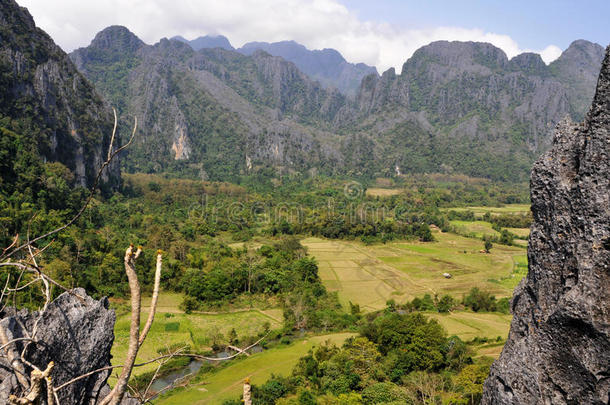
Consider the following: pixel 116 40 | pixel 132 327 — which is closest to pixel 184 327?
pixel 132 327

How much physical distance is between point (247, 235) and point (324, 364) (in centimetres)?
3102

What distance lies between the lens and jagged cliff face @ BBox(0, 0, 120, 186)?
4509 cm

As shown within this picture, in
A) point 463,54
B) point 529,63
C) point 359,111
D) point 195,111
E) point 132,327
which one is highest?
point 463,54

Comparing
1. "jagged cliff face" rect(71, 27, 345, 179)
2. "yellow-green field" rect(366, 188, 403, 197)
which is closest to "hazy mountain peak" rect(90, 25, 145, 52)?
"jagged cliff face" rect(71, 27, 345, 179)

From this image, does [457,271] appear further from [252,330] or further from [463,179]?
[463,179]

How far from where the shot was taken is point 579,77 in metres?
170

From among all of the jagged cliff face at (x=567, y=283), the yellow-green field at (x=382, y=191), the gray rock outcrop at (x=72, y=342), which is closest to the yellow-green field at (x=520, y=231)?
the yellow-green field at (x=382, y=191)

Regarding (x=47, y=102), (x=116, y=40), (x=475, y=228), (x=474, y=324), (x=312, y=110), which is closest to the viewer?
(x=474, y=324)

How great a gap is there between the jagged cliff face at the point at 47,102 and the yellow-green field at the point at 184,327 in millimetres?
29611

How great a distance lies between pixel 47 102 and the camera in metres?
51.2

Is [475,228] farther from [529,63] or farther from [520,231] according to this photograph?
[529,63]

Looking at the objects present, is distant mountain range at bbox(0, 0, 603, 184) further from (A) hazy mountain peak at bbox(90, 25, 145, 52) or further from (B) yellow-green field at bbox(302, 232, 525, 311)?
(B) yellow-green field at bbox(302, 232, 525, 311)

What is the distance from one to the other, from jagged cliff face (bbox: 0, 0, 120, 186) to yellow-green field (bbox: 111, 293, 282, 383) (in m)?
29.6

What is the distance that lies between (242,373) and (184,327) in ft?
20.4
